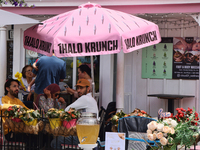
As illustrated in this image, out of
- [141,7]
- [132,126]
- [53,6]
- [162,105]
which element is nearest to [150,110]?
[162,105]

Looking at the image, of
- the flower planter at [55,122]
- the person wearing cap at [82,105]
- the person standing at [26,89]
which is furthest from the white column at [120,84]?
the flower planter at [55,122]

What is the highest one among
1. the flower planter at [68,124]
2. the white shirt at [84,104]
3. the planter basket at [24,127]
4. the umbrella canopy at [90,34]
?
the umbrella canopy at [90,34]

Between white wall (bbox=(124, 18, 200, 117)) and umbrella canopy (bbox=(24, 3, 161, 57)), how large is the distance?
3.16m

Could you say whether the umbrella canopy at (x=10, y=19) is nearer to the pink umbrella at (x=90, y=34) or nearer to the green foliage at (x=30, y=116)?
the pink umbrella at (x=90, y=34)

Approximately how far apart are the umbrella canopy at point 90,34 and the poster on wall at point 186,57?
3149mm

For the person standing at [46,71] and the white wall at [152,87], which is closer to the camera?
the person standing at [46,71]

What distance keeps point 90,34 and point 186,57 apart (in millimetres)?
4180

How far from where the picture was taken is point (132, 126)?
4.48 m

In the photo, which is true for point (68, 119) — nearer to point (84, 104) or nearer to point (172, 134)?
point (84, 104)

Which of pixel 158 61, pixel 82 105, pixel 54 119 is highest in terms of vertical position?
pixel 158 61

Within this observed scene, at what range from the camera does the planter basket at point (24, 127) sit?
4488mm

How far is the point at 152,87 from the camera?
8500mm

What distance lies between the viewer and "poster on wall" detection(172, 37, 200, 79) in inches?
324

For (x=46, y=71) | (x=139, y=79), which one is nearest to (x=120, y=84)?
(x=46, y=71)
